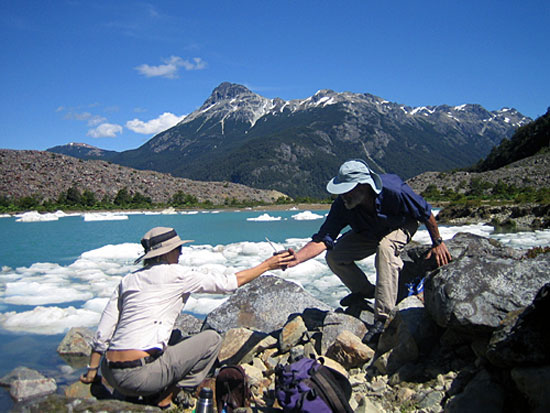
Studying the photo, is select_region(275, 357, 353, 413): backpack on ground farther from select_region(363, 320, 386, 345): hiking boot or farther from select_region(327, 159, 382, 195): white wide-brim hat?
select_region(327, 159, 382, 195): white wide-brim hat

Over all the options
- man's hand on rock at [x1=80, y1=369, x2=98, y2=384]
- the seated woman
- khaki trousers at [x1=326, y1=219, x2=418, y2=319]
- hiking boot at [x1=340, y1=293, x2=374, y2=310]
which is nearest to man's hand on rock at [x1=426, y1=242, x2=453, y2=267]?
khaki trousers at [x1=326, y1=219, x2=418, y2=319]

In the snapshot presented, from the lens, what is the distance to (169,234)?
10.5 ft

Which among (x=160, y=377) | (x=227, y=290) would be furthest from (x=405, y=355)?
(x=160, y=377)

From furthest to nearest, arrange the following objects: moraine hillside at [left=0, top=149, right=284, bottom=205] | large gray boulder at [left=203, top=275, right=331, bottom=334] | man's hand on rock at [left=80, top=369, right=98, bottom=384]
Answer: moraine hillside at [left=0, top=149, right=284, bottom=205] < large gray boulder at [left=203, top=275, right=331, bottom=334] < man's hand on rock at [left=80, top=369, right=98, bottom=384]

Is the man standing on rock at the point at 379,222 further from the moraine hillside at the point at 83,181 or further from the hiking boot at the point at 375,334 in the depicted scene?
the moraine hillside at the point at 83,181

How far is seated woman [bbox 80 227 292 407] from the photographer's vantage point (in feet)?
9.71

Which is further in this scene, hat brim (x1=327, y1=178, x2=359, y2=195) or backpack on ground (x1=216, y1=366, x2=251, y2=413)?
hat brim (x1=327, y1=178, x2=359, y2=195)

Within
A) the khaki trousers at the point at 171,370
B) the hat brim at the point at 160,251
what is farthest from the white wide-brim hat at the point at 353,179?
the khaki trousers at the point at 171,370

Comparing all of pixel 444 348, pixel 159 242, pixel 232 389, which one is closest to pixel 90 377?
pixel 232 389

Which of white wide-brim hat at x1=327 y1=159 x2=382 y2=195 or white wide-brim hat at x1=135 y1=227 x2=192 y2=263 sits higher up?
white wide-brim hat at x1=327 y1=159 x2=382 y2=195

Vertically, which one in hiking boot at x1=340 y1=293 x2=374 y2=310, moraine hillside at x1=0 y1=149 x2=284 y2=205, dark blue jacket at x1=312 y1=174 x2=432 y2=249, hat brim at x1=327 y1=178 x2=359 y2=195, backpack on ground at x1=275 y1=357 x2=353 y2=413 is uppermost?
moraine hillside at x1=0 y1=149 x2=284 y2=205

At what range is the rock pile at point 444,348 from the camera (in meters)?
2.48

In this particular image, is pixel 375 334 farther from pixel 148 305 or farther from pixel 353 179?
pixel 148 305

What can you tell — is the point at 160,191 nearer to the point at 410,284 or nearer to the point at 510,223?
the point at 510,223
